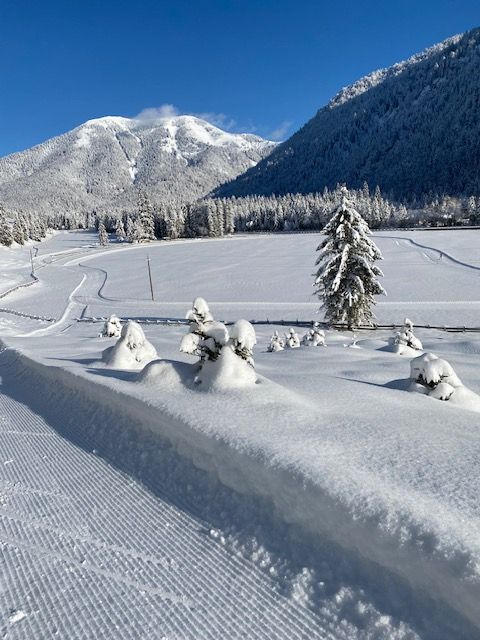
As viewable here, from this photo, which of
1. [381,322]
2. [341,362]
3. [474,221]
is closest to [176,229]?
[474,221]

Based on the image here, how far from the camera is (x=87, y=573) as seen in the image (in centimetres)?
330

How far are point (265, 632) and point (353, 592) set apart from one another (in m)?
0.69

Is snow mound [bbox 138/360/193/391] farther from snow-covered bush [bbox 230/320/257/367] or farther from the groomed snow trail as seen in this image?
the groomed snow trail

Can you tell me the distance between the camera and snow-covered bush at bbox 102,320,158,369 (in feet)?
30.3

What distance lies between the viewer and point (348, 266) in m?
25.7

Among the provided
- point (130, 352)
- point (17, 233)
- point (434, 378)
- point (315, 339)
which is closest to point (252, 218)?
point (17, 233)

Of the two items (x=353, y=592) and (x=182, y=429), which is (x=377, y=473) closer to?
(x=353, y=592)

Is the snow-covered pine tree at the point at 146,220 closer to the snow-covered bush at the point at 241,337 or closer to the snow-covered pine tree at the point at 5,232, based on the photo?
the snow-covered pine tree at the point at 5,232

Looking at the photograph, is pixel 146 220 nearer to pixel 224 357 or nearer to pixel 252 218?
pixel 252 218

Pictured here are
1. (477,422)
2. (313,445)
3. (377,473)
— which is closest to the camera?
(377,473)

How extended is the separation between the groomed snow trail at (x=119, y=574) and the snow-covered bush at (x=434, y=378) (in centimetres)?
566

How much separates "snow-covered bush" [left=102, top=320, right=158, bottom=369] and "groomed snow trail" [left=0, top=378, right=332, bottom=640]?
4.43 metres

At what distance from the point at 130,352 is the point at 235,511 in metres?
6.40

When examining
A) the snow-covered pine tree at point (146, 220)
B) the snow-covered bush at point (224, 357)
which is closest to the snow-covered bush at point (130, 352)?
the snow-covered bush at point (224, 357)
